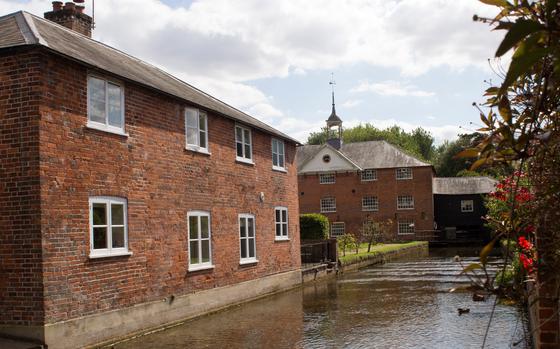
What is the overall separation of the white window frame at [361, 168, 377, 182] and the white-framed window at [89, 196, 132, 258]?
39574 millimetres

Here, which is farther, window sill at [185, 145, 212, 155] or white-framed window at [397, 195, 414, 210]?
white-framed window at [397, 195, 414, 210]

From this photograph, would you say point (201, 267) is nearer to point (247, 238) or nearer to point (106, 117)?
point (247, 238)

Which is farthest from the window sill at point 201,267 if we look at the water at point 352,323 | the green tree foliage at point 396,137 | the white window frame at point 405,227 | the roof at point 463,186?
the green tree foliage at point 396,137

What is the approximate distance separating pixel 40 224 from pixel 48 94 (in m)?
2.56

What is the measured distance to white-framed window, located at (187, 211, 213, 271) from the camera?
51.6ft

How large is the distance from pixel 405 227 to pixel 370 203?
12.3 feet

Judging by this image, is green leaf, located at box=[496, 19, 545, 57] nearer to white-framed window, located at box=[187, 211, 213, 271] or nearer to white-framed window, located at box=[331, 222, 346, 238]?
white-framed window, located at box=[187, 211, 213, 271]

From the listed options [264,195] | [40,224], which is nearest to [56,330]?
[40,224]

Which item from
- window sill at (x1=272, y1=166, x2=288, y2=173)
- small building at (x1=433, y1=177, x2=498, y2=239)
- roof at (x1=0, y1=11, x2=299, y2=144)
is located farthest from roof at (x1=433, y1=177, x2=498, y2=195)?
roof at (x1=0, y1=11, x2=299, y2=144)

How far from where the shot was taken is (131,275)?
512 inches

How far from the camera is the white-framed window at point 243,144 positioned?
1916 cm

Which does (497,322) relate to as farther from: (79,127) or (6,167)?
(6,167)

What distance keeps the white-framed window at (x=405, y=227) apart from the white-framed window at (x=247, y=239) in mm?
32312

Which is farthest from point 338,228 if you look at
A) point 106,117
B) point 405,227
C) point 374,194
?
point 106,117
